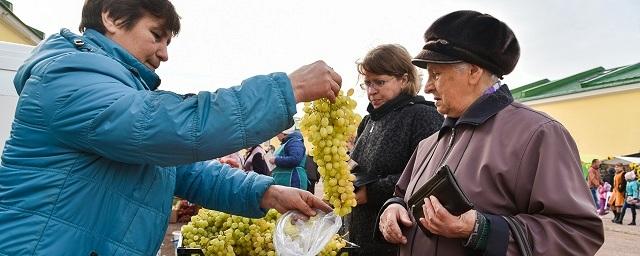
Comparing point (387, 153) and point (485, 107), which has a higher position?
point (485, 107)

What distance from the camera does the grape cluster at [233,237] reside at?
282 cm

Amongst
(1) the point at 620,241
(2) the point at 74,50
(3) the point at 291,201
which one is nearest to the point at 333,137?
(3) the point at 291,201

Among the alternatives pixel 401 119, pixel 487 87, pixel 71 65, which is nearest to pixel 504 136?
pixel 487 87

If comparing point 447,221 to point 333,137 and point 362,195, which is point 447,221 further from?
point 362,195

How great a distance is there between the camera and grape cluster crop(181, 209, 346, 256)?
2822 mm

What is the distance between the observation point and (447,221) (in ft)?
6.03

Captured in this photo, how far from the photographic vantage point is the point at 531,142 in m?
1.92

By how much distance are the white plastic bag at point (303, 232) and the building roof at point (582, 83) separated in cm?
2616

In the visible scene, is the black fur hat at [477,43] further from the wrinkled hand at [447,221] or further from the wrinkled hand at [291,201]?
the wrinkled hand at [291,201]

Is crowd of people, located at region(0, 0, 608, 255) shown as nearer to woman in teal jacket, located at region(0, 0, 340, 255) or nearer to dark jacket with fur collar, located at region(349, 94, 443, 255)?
woman in teal jacket, located at region(0, 0, 340, 255)

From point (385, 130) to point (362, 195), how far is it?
45 centimetres

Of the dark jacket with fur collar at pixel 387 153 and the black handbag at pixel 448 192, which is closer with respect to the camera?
the black handbag at pixel 448 192

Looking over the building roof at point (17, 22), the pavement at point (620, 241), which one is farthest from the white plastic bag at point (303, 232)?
the building roof at point (17, 22)

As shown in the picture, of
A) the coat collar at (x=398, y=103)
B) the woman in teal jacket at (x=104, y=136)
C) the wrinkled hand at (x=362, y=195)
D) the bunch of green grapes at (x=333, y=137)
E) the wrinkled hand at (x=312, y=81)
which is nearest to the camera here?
the woman in teal jacket at (x=104, y=136)
